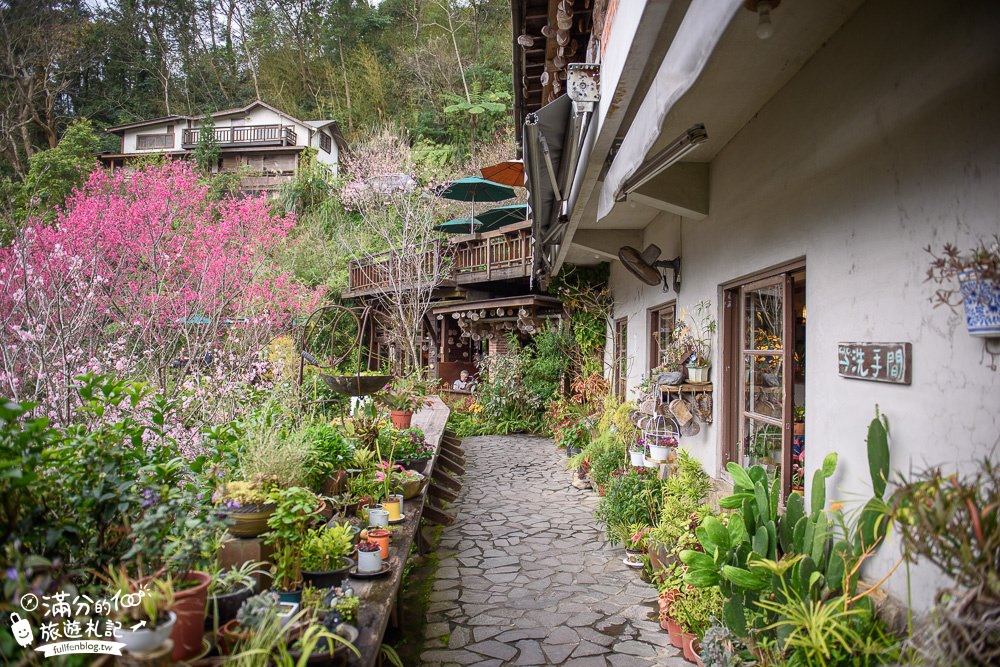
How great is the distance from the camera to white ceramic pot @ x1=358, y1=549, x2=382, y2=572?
314cm

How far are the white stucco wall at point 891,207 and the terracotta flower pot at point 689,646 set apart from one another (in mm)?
1259

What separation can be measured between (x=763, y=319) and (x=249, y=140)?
29.5 metres

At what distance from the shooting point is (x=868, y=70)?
8.69 feet

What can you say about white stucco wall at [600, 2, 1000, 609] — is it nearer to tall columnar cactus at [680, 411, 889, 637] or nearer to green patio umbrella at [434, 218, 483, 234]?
tall columnar cactus at [680, 411, 889, 637]

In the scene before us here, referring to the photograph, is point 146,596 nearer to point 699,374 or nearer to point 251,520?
point 251,520

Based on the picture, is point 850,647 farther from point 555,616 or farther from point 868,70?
point 868,70

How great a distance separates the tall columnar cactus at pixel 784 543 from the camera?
96.5 inches

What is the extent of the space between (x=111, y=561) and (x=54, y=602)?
0.37 metres

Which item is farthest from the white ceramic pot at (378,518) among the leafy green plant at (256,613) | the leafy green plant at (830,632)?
the leafy green plant at (830,632)

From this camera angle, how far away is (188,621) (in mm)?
1851

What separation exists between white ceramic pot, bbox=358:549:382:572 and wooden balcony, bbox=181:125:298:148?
93.0 feet

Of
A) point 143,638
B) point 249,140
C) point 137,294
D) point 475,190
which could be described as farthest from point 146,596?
point 249,140

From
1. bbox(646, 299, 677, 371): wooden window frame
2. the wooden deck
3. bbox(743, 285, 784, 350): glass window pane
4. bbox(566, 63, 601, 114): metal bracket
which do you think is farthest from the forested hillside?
the wooden deck

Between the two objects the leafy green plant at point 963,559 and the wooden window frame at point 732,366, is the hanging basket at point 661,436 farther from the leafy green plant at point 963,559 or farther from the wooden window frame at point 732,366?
the leafy green plant at point 963,559
